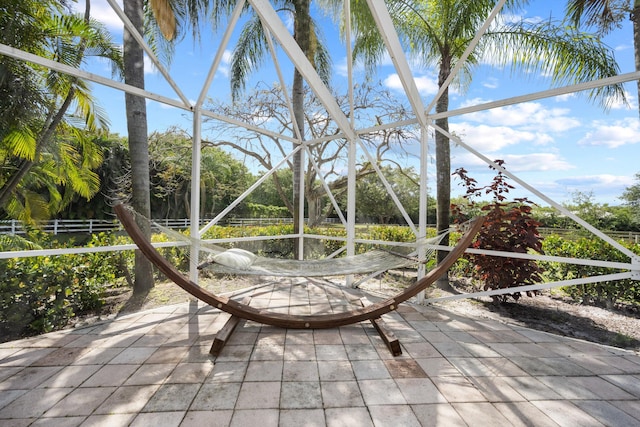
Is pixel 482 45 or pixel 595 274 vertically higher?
pixel 482 45

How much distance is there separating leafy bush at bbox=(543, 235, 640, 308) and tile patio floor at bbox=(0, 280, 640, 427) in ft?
4.36

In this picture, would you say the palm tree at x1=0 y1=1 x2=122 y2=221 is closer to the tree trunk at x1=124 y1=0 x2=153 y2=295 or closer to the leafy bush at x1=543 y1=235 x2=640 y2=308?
the tree trunk at x1=124 y1=0 x2=153 y2=295

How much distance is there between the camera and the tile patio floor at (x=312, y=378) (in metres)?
1.47

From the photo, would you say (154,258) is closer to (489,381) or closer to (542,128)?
(489,381)

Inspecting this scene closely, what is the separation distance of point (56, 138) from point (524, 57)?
7277 mm

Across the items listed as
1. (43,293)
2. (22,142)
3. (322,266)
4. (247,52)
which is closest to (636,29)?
(322,266)

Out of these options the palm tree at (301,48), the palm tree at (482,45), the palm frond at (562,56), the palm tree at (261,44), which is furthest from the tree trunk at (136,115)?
the palm frond at (562,56)

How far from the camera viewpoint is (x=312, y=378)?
1.82 m

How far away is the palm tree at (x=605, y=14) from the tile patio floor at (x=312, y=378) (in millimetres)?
3323

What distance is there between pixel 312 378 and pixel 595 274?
11.2 feet

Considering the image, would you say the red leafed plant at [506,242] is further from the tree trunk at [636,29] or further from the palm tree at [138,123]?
the palm tree at [138,123]

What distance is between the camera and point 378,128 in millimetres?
3594

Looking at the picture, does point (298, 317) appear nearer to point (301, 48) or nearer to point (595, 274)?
point (595, 274)

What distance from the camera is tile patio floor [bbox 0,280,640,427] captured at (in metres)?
1.47
